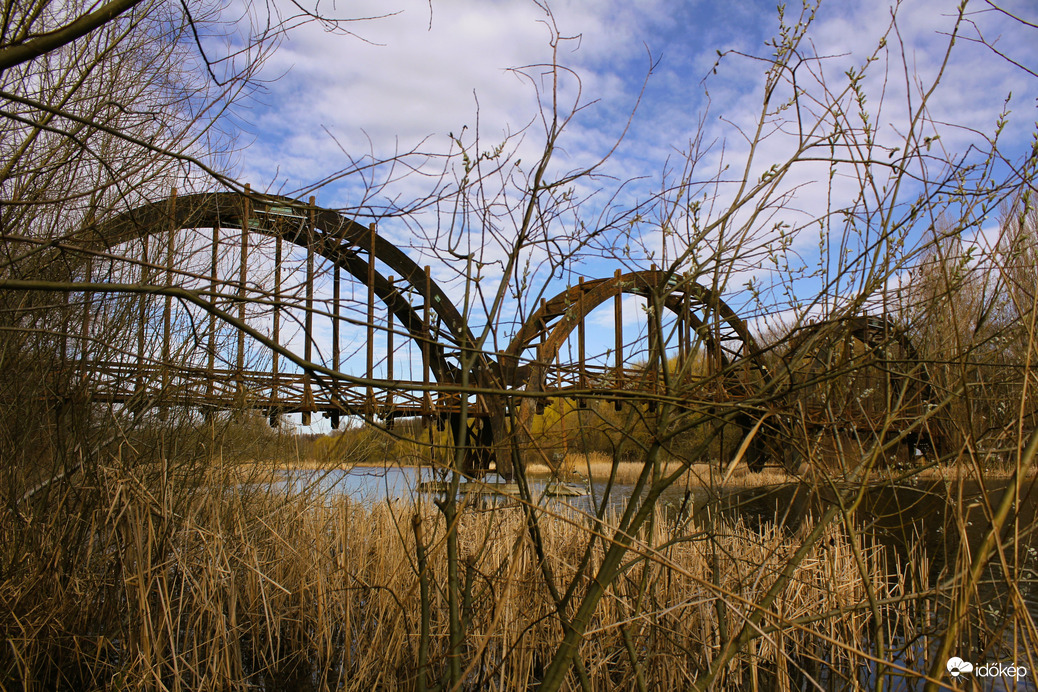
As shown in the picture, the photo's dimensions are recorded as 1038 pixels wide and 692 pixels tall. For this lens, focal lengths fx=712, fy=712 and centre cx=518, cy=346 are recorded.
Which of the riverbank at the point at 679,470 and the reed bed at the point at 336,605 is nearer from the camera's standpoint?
the riverbank at the point at 679,470

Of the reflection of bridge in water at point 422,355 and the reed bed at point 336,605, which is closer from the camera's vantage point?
the reflection of bridge in water at point 422,355

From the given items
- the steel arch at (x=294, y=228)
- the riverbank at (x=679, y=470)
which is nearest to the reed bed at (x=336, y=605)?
the riverbank at (x=679, y=470)

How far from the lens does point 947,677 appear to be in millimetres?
2902

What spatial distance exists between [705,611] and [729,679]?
0.64 m

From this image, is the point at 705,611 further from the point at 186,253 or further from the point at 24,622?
the point at 186,253

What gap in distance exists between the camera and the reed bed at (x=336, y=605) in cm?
322

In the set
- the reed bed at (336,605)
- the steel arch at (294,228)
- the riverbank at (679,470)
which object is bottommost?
the reed bed at (336,605)

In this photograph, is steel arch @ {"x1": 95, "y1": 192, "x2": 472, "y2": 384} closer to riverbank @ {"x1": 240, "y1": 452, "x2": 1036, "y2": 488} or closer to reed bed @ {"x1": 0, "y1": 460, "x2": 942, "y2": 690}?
riverbank @ {"x1": 240, "y1": 452, "x2": 1036, "y2": 488}

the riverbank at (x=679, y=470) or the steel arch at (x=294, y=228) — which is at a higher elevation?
the steel arch at (x=294, y=228)

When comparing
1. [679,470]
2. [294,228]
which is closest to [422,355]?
[679,470]

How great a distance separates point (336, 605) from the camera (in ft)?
16.2

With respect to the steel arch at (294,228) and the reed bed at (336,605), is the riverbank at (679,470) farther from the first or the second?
the steel arch at (294,228)

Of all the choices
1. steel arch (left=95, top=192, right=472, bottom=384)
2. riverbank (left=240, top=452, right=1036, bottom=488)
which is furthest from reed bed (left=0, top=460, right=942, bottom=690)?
steel arch (left=95, top=192, right=472, bottom=384)

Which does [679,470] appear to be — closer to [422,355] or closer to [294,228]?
[422,355]
